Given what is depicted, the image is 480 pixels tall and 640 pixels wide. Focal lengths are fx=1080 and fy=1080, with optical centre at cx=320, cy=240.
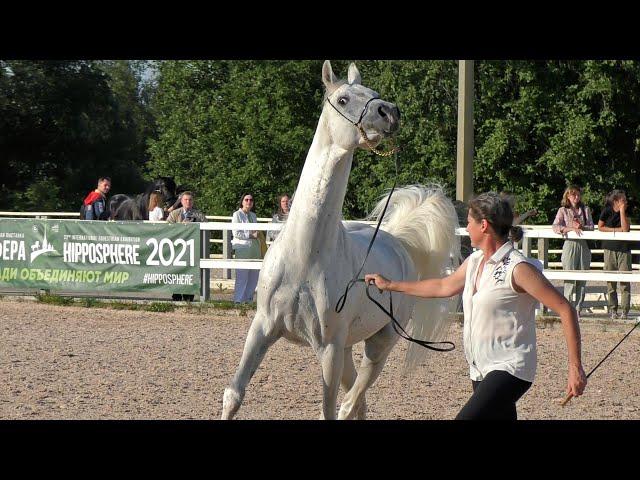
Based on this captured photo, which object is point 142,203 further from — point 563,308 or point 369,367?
point 563,308

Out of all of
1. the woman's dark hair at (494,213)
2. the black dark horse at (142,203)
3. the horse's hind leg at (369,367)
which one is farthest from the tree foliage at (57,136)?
the woman's dark hair at (494,213)

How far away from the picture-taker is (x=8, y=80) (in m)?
36.0

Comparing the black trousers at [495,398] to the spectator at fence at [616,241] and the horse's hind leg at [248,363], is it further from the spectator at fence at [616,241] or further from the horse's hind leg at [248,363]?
the spectator at fence at [616,241]

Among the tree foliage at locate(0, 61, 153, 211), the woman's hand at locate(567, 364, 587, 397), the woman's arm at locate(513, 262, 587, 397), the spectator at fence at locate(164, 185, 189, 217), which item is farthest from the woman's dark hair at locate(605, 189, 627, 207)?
the tree foliage at locate(0, 61, 153, 211)

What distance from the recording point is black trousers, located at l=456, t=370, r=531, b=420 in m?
4.61

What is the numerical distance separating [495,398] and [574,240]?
33.1 ft

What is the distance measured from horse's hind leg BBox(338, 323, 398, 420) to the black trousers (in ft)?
6.74

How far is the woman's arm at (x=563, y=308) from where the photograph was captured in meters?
4.53

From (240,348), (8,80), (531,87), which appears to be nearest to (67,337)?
(240,348)

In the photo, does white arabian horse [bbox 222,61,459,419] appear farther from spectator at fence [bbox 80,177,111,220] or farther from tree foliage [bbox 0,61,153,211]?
tree foliage [bbox 0,61,153,211]

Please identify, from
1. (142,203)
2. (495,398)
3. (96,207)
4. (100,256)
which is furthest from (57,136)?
(495,398)

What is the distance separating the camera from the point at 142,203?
17.4 m

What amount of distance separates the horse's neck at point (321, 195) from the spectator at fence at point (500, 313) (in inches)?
47.3
